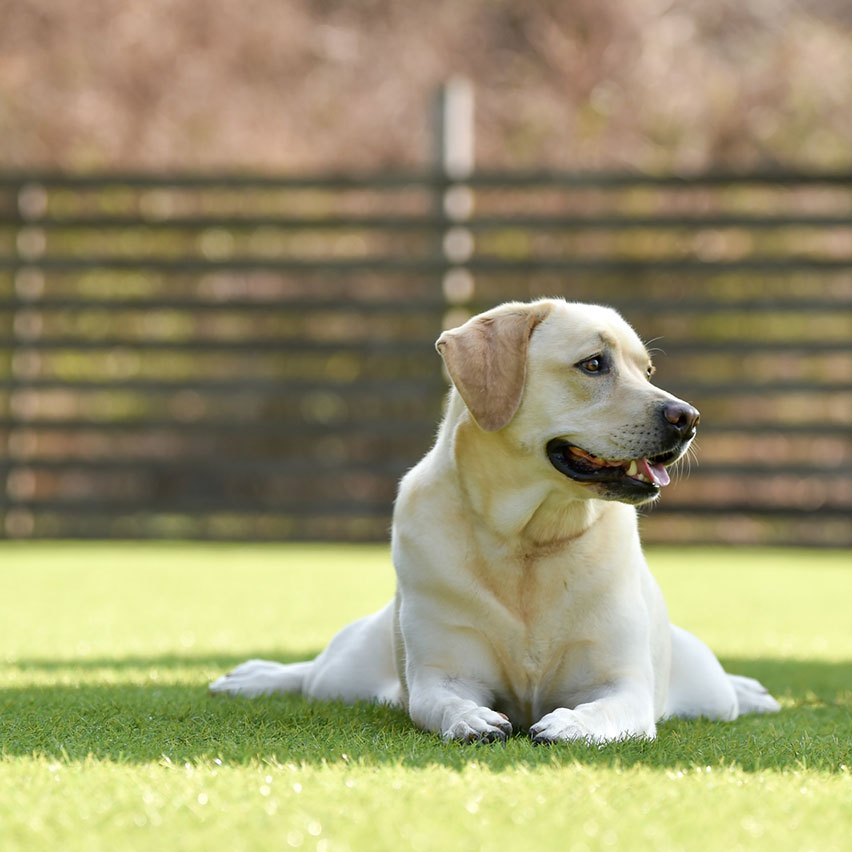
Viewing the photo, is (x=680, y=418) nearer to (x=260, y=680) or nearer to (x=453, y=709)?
(x=453, y=709)

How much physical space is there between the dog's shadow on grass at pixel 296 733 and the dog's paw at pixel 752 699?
0.05 metres

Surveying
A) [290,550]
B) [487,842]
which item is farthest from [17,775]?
[290,550]

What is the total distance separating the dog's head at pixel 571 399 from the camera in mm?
2852

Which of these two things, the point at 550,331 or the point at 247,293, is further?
the point at 247,293

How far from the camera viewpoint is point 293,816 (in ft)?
6.26

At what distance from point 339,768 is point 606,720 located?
A: 1.99 ft

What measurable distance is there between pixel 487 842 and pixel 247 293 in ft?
31.5

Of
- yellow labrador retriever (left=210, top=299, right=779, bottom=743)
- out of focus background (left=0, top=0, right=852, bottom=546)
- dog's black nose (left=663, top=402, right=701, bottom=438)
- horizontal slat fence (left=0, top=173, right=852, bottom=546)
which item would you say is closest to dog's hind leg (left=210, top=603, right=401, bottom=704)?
yellow labrador retriever (left=210, top=299, right=779, bottom=743)

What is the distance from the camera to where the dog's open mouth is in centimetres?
287

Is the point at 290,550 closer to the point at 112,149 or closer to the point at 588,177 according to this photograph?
the point at 588,177

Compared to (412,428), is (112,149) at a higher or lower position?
higher

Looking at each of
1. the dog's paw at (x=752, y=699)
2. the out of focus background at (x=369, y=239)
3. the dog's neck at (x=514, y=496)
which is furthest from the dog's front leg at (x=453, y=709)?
the out of focus background at (x=369, y=239)

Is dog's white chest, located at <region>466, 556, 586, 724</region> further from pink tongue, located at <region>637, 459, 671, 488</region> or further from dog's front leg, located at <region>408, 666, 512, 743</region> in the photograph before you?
pink tongue, located at <region>637, 459, 671, 488</region>

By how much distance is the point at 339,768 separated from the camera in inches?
89.0
